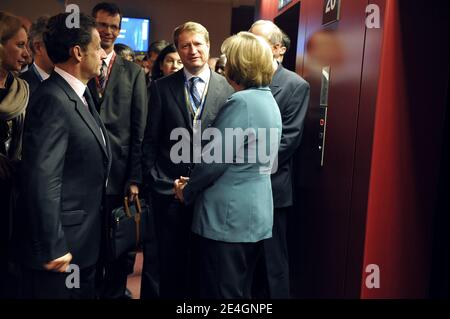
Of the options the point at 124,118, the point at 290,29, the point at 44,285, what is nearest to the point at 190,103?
the point at 124,118

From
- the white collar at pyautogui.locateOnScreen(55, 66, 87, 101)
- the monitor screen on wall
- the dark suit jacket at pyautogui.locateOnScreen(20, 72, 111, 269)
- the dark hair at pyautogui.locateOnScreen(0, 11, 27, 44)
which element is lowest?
the dark suit jacket at pyautogui.locateOnScreen(20, 72, 111, 269)

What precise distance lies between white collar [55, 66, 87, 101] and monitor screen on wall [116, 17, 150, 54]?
23.2 ft

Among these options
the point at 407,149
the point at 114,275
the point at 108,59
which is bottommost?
the point at 114,275

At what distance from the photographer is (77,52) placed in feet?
5.75

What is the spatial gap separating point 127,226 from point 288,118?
3.37ft

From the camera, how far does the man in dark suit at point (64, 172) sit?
1.58 meters

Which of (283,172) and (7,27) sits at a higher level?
(7,27)

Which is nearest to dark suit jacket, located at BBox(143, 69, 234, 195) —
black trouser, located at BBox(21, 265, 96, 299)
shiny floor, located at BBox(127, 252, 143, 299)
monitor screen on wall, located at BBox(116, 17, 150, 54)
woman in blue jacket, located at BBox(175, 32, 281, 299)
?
woman in blue jacket, located at BBox(175, 32, 281, 299)

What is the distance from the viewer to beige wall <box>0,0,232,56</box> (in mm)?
8398

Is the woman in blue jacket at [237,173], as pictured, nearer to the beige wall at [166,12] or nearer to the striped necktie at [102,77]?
the striped necktie at [102,77]

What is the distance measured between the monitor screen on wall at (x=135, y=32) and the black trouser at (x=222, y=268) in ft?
23.8

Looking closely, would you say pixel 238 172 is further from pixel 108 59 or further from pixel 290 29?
pixel 290 29

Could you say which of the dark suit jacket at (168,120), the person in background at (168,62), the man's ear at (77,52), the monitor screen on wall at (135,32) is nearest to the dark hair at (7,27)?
the man's ear at (77,52)

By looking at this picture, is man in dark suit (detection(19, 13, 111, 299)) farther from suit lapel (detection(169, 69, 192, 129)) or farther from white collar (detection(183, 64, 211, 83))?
white collar (detection(183, 64, 211, 83))
